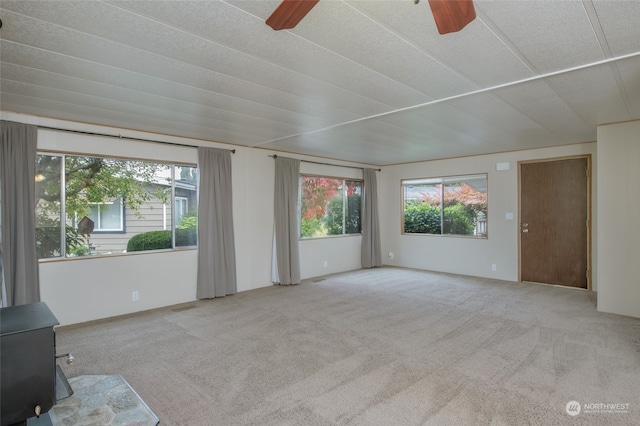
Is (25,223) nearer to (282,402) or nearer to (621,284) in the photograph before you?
(282,402)

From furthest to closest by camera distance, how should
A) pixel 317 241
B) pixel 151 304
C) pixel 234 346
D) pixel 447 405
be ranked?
pixel 317 241 < pixel 151 304 < pixel 234 346 < pixel 447 405

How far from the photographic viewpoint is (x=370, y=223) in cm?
746

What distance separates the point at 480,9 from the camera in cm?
177

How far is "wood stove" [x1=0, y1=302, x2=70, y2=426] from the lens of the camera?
1.54m

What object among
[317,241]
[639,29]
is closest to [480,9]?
[639,29]

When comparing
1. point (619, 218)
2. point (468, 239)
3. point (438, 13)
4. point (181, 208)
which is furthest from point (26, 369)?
point (468, 239)

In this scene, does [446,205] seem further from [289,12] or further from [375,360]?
[289,12]

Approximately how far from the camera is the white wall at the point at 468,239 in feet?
19.8

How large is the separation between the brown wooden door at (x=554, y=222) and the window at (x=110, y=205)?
553cm

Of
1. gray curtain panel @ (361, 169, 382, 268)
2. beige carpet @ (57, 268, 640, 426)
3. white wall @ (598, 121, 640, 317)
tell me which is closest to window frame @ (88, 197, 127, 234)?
beige carpet @ (57, 268, 640, 426)

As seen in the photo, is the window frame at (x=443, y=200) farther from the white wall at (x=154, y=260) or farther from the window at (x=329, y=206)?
the white wall at (x=154, y=260)

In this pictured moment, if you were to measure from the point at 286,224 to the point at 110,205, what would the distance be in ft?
8.62

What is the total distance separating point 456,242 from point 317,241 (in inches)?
109
